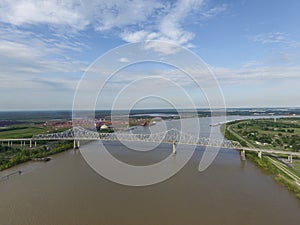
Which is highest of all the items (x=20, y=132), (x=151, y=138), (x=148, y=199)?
(x=151, y=138)

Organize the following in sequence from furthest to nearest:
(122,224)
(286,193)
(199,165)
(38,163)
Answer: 1. (38,163)
2. (199,165)
3. (286,193)
4. (122,224)

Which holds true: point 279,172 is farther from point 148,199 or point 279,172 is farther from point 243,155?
point 148,199

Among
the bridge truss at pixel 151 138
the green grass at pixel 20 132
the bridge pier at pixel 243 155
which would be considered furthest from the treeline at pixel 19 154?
the bridge pier at pixel 243 155

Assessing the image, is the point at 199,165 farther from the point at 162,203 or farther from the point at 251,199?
the point at 162,203

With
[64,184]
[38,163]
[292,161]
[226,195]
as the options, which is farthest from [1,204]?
[292,161]

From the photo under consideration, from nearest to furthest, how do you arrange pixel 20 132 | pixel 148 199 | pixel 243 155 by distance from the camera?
pixel 148 199 → pixel 243 155 → pixel 20 132

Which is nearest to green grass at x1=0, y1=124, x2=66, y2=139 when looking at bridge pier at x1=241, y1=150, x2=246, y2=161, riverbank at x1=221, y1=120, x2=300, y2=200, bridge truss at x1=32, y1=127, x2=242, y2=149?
bridge truss at x1=32, y1=127, x2=242, y2=149

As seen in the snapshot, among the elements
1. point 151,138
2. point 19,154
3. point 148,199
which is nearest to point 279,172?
point 148,199

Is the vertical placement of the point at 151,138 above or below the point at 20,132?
above
